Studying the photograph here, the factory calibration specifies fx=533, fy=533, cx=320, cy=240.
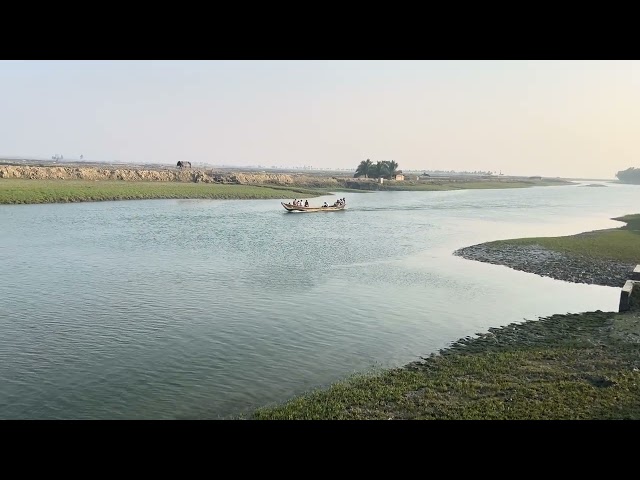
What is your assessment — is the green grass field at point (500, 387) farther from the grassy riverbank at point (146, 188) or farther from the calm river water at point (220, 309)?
the grassy riverbank at point (146, 188)

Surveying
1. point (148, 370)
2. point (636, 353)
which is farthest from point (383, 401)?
point (636, 353)

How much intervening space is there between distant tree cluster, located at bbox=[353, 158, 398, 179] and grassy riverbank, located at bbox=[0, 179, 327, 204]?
37.1 metres

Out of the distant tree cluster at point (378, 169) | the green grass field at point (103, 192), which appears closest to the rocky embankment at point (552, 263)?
the green grass field at point (103, 192)

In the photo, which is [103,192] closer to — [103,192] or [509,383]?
[103,192]

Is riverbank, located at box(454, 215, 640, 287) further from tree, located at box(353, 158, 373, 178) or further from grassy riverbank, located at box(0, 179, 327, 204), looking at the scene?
tree, located at box(353, 158, 373, 178)

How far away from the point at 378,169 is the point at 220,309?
11395cm

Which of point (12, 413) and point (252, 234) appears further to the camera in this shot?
point (252, 234)

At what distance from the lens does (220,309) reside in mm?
20297

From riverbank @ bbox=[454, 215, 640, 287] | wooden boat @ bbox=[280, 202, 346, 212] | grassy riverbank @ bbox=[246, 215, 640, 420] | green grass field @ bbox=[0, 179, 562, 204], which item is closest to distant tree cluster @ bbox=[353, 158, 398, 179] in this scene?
green grass field @ bbox=[0, 179, 562, 204]

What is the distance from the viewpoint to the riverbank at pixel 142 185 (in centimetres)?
6494
